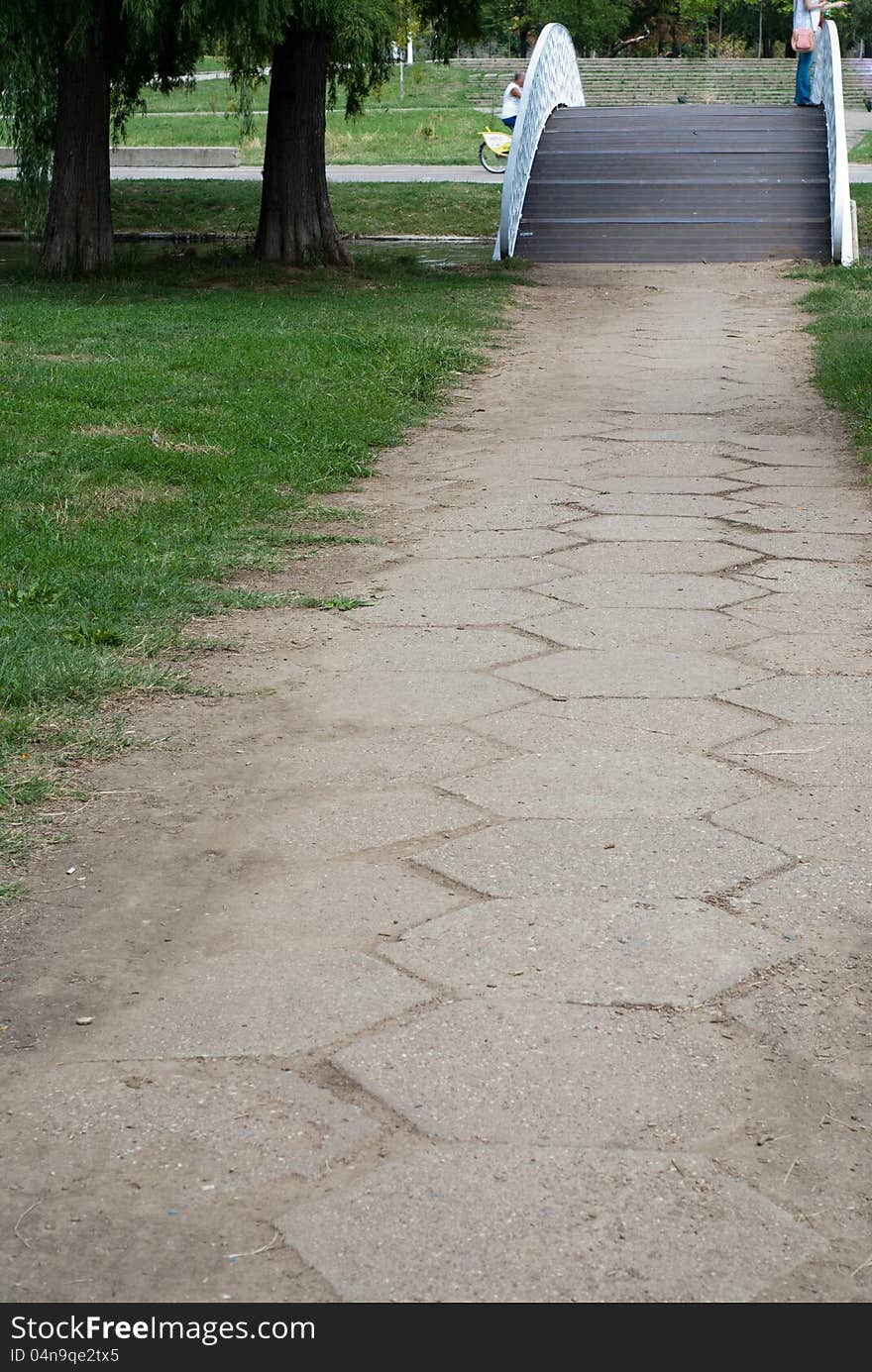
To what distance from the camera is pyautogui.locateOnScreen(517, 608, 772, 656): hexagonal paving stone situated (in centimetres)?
425

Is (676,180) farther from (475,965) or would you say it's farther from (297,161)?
(475,965)

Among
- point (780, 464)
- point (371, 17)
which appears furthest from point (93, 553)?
point (371, 17)

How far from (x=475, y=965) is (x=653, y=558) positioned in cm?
289

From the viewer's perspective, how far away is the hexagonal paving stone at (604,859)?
281 centimetres

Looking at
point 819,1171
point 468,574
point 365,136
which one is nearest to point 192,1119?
point 819,1171

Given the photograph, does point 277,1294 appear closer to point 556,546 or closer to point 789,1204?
point 789,1204

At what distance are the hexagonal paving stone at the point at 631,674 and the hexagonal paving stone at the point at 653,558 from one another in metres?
0.89

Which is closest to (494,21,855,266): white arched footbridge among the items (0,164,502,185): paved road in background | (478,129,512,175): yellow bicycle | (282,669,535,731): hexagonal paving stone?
(0,164,502,185): paved road in background

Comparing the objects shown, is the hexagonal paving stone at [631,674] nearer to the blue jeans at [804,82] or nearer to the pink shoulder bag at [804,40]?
the pink shoulder bag at [804,40]

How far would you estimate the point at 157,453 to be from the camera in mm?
6320

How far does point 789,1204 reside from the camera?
6.37ft

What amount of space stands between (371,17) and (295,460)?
716 cm
